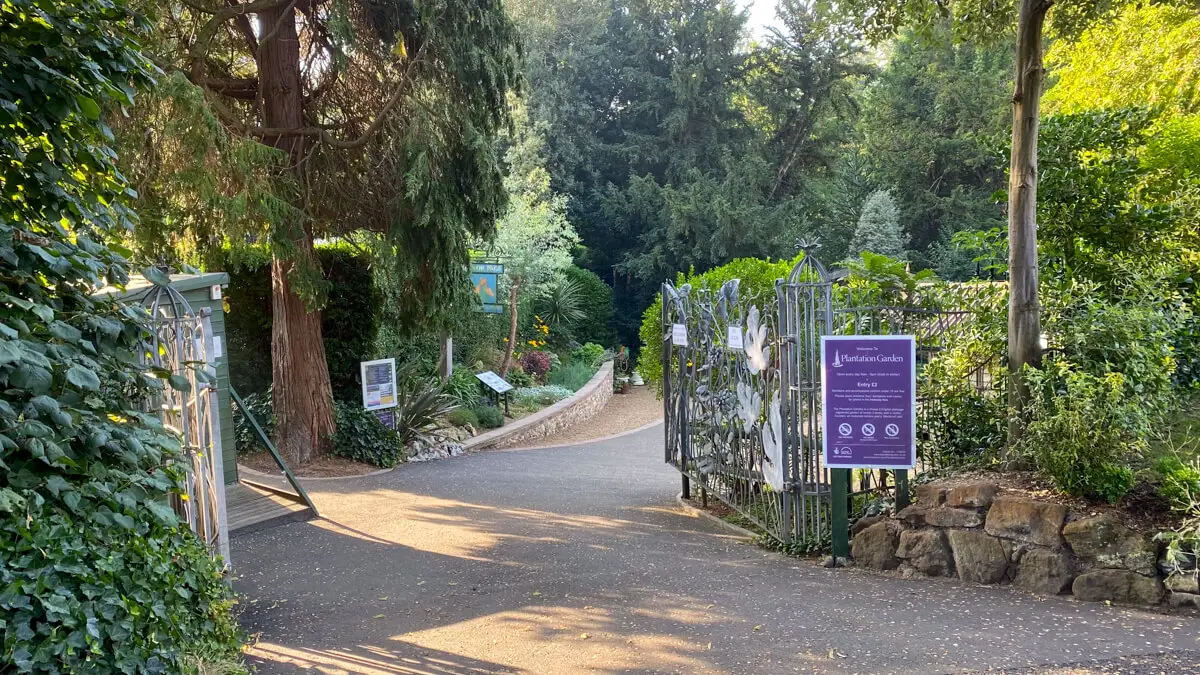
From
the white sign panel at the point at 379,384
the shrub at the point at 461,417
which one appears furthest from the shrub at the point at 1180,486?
the shrub at the point at 461,417

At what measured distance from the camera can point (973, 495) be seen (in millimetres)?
5383

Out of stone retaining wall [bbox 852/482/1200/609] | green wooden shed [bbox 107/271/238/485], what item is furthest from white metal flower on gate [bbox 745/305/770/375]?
green wooden shed [bbox 107/271/238/485]

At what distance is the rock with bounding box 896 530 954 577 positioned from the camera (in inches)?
215

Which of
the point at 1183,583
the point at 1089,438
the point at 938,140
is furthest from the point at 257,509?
the point at 938,140

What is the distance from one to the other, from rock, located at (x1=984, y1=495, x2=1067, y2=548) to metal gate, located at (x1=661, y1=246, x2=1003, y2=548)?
716 mm

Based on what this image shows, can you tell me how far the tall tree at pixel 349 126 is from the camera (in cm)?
975

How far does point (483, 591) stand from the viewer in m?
5.64

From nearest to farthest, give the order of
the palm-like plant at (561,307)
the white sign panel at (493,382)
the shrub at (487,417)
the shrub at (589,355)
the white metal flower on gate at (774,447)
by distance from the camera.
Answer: the white metal flower on gate at (774,447) < the shrub at (487,417) < the white sign panel at (493,382) < the shrub at (589,355) < the palm-like plant at (561,307)

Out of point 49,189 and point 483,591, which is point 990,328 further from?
point 49,189

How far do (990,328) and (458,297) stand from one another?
662 cm

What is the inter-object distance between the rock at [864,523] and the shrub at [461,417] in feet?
29.6

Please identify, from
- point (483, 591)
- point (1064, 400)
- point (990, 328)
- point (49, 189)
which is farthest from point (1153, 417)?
point (49, 189)

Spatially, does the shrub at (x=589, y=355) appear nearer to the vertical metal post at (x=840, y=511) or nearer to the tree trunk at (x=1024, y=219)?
the vertical metal post at (x=840, y=511)

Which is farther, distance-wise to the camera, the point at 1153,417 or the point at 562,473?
the point at 562,473
